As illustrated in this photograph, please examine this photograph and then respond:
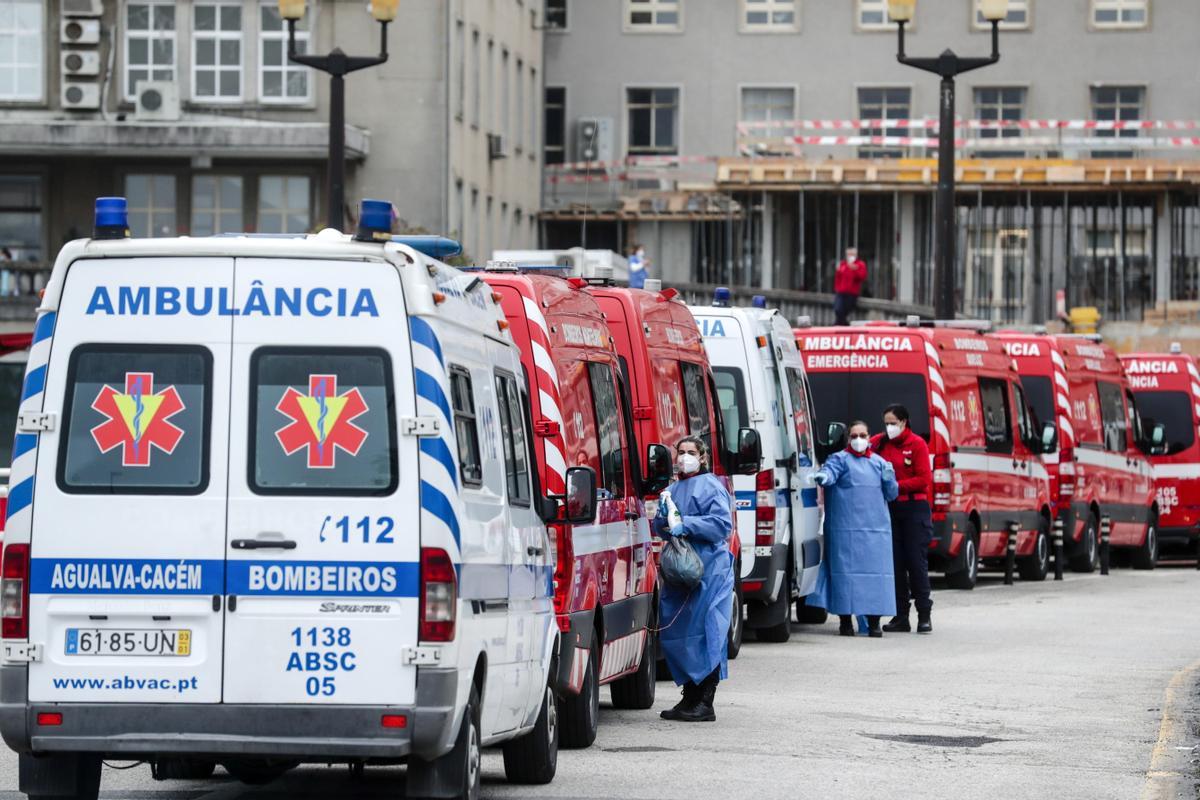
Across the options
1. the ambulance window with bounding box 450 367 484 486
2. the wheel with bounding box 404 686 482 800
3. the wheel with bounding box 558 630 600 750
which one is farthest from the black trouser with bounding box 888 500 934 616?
the wheel with bounding box 404 686 482 800

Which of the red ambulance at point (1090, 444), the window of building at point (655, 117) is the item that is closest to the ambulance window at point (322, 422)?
the red ambulance at point (1090, 444)

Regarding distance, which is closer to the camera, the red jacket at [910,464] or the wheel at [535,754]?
the wheel at [535,754]

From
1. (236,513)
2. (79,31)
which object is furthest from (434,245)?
(79,31)

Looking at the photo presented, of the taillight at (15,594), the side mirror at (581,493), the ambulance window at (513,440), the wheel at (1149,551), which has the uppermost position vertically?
the ambulance window at (513,440)

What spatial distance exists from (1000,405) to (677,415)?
11.9 m

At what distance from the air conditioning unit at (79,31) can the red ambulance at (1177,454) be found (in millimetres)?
24674

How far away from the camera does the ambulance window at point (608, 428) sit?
13594 millimetres

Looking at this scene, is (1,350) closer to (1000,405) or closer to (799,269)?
(1000,405)

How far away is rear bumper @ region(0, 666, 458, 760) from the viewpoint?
9219 mm

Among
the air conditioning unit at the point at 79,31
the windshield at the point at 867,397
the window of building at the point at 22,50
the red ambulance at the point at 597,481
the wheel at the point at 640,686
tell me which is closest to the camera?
the red ambulance at the point at 597,481

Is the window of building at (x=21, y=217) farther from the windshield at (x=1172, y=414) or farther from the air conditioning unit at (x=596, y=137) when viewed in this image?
the windshield at (x=1172, y=414)

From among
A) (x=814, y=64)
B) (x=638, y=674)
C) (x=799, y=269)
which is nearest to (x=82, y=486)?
(x=638, y=674)

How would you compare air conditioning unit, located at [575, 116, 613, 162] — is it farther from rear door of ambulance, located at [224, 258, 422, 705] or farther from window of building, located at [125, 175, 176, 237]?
rear door of ambulance, located at [224, 258, 422, 705]

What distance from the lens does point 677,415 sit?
16625mm
